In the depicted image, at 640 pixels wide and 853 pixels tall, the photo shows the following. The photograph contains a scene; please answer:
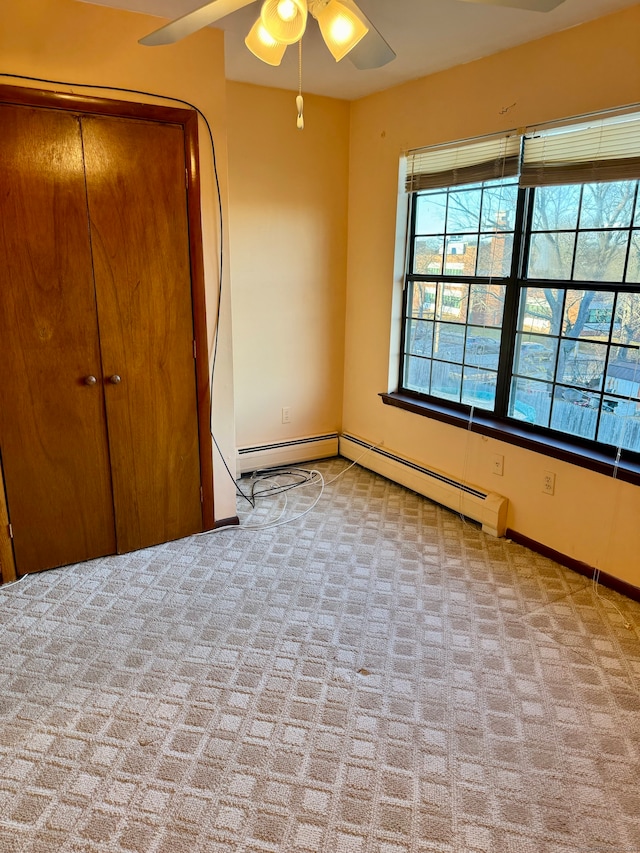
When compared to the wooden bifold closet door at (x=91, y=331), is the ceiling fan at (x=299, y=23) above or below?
above

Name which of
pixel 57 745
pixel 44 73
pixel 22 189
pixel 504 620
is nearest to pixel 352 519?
pixel 504 620

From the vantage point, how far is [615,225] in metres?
2.51

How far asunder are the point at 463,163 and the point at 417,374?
1297 millimetres

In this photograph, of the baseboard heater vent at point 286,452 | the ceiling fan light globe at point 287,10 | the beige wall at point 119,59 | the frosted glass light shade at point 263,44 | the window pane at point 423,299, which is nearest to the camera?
the ceiling fan light globe at point 287,10

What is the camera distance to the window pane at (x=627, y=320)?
2479mm

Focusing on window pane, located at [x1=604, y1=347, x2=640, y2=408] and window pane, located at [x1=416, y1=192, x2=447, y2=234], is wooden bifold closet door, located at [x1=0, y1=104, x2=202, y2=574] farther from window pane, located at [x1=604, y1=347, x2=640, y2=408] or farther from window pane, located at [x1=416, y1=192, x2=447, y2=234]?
window pane, located at [x1=604, y1=347, x2=640, y2=408]

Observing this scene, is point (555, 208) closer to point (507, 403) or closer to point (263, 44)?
point (507, 403)

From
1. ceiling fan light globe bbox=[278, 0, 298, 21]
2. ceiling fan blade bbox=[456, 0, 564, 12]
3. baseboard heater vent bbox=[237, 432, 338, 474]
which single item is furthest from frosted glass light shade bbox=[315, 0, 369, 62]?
baseboard heater vent bbox=[237, 432, 338, 474]

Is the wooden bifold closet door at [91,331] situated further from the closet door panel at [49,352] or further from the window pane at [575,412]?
the window pane at [575,412]

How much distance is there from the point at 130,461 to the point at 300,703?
1462mm

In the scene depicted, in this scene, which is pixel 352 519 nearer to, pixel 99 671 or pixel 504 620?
pixel 504 620

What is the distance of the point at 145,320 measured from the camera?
268 cm

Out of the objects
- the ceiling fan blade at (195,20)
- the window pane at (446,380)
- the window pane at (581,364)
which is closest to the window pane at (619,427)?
the window pane at (581,364)

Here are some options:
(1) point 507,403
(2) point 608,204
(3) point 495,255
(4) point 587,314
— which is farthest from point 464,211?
(1) point 507,403
